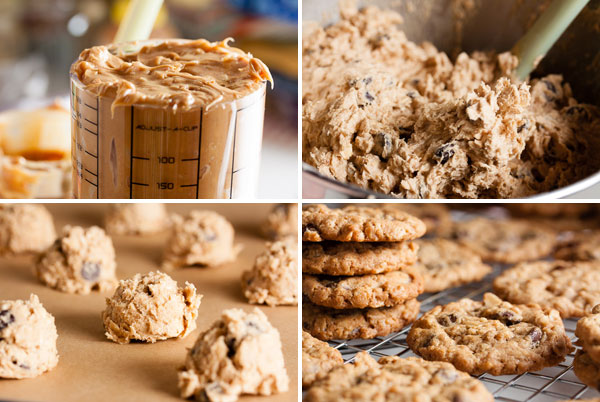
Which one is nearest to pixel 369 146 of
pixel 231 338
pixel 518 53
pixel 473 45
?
pixel 231 338

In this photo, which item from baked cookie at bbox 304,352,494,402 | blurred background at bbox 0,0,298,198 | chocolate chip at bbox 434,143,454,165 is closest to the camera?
baked cookie at bbox 304,352,494,402

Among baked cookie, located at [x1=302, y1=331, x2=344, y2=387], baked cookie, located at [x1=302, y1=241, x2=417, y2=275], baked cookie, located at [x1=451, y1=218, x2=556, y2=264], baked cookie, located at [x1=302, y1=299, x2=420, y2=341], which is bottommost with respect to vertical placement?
baked cookie, located at [x1=451, y1=218, x2=556, y2=264]

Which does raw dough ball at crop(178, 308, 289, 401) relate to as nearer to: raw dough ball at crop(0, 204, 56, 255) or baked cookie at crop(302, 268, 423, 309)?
baked cookie at crop(302, 268, 423, 309)

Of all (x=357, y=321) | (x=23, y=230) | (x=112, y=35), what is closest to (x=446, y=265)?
(x=357, y=321)

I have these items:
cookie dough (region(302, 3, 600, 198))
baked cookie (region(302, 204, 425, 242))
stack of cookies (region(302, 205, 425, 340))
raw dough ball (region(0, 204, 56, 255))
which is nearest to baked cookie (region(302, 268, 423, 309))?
stack of cookies (region(302, 205, 425, 340))

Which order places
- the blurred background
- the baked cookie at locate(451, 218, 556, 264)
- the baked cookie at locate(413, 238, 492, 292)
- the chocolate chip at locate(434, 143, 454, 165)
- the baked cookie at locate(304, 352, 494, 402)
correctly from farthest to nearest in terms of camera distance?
the blurred background → the baked cookie at locate(451, 218, 556, 264) → the baked cookie at locate(413, 238, 492, 292) → the chocolate chip at locate(434, 143, 454, 165) → the baked cookie at locate(304, 352, 494, 402)

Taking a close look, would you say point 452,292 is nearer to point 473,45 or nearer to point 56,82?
point 473,45

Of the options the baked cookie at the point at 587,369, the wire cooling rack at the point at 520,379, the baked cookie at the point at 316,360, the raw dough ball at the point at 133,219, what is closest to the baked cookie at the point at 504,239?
the wire cooling rack at the point at 520,379
